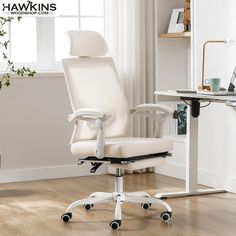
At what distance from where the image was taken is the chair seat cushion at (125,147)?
401 cm

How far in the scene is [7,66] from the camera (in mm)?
5703

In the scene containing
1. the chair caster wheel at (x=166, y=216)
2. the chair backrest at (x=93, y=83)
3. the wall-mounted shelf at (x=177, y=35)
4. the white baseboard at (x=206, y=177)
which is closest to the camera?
the chair caster wheel at (x=166, y=216)

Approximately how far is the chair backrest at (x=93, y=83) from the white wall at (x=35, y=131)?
1269 mm

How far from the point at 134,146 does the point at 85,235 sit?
609mm

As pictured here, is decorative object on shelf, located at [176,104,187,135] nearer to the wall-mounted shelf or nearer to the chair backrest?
the wall-mounted shelf

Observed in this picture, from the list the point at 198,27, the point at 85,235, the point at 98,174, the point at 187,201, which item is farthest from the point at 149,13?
the point at 85,235

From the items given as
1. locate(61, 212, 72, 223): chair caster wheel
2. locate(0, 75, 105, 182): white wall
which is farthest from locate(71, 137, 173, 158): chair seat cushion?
locate(0, 75, 105, 182): white wall

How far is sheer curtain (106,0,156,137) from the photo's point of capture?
5.86m

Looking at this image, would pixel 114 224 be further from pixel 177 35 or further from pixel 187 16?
pixel 187 16

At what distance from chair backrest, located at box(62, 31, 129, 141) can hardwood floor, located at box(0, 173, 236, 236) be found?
0.56 meters

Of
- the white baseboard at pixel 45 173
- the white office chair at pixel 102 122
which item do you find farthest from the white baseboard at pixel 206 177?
the white office chair at pixel 102 122

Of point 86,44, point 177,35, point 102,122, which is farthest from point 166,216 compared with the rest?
point 177,35

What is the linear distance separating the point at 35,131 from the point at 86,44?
150 cm

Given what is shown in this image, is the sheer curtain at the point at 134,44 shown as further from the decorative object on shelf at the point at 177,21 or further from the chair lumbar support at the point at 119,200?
the chair lumbar support at the point at 119,200
